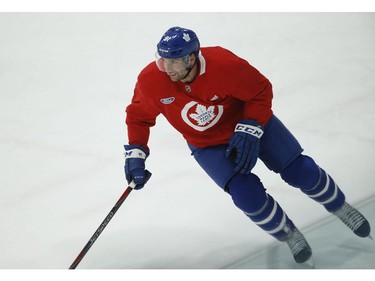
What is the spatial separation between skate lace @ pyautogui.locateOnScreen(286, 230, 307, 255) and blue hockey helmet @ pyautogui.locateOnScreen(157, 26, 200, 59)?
81 centimetres

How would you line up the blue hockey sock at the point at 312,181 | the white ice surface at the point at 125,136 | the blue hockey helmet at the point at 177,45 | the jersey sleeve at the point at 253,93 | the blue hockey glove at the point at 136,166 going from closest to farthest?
the blue hockey helmet at the point at 177,45 → the jersey sleeve at the point at 253,93 → the blue hockey sock at the point at 312,181 → the blue hockey glove at the point at 136,166 → the white ice surface at the point at 125,136

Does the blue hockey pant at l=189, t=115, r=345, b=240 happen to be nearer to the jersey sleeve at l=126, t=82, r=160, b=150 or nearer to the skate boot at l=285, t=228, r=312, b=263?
the skate boot at l=285, t=228, r=312, b=263

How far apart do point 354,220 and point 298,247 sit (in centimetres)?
25

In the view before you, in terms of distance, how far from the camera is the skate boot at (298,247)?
2.25 meters

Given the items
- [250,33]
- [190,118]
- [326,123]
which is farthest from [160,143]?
[250,33]

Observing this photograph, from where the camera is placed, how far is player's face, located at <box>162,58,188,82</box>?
198 cm

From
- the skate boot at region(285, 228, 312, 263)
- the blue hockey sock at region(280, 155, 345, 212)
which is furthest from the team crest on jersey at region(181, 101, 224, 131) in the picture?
the skate boot at region(285, 228, 312, 263)

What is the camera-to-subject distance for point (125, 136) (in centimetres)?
348

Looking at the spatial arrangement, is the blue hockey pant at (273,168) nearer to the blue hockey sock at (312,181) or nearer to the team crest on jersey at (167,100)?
the blue hockey sock at (312,181)

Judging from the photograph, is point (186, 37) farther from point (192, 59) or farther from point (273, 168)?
point (273, 168)

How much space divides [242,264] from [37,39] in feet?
9.88

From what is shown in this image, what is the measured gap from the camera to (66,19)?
5.08 metres

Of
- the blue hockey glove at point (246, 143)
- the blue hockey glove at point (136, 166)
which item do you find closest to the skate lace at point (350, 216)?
the blue hockey glove at point (246, 143)

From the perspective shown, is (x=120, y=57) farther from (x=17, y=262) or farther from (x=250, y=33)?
(x=17, y=262)
